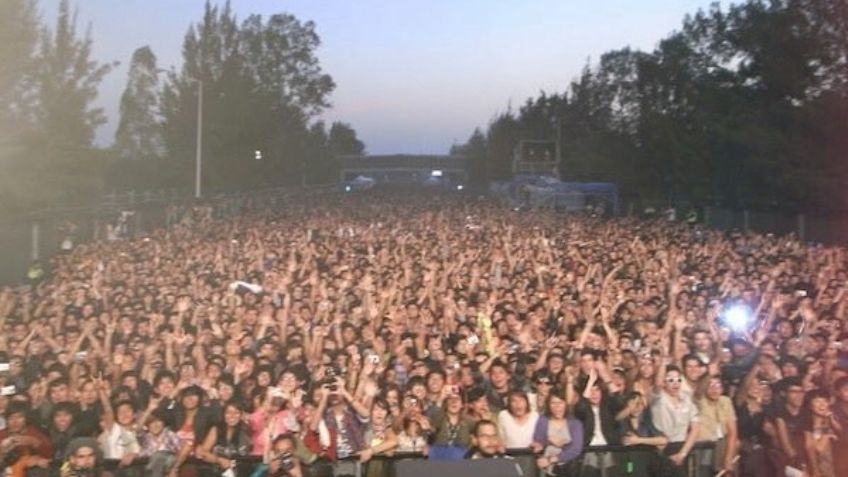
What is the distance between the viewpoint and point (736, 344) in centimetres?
1048

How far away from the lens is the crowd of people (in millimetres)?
7586

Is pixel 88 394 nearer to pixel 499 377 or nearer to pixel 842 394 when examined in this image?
pixel 499 377

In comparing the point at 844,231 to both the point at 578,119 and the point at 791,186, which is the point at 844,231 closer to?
the point at 791,186

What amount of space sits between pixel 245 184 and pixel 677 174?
23.3 metres

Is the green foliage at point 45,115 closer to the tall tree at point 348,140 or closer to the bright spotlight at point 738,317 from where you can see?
the bright spotlight at point 738,317

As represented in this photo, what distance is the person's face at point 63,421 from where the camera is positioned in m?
8.23

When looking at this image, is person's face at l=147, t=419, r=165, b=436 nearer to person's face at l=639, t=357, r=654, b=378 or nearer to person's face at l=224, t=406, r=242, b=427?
person's face at l=224, t=406, r=242, b=427

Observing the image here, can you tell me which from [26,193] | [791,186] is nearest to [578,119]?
[791,186]

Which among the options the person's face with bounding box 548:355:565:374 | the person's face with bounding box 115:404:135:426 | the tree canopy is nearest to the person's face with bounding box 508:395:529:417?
the person's face with bounding box 548:355:565:374

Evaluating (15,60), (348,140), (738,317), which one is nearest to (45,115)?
(15,60)

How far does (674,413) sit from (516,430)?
1.14m

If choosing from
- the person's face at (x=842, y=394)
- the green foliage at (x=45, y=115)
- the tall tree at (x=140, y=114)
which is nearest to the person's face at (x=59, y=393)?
the person's face at (x=842, y=394)

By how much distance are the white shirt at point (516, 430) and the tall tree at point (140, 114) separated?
55.8m

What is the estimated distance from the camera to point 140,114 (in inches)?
2803
